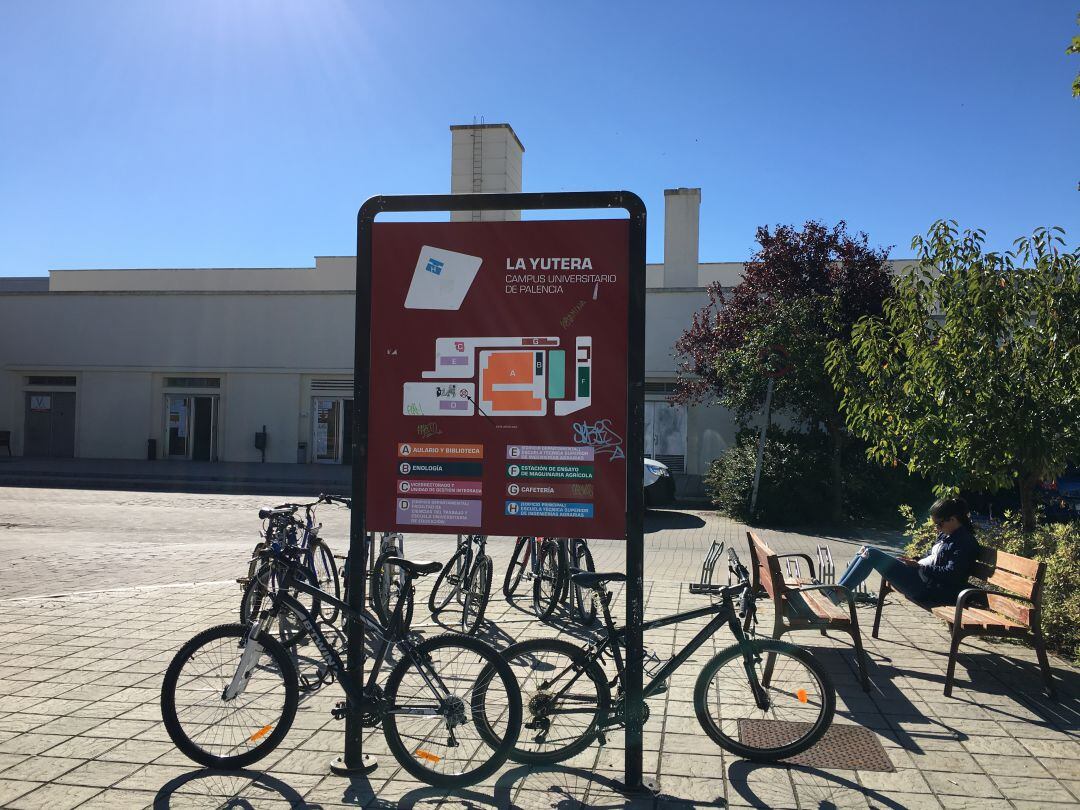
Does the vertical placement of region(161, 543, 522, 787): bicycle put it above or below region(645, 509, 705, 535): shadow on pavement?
above

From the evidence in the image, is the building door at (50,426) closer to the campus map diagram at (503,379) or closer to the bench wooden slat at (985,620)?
the campus map diagram at (503,379)

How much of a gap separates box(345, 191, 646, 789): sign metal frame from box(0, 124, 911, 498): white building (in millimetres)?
23800

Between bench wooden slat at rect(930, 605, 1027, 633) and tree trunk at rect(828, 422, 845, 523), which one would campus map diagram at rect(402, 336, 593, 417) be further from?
tree trunk at rect(828, 422, 845, 523)

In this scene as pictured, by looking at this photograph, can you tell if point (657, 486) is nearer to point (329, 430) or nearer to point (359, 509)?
point (359, 509)

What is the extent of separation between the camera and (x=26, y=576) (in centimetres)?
930

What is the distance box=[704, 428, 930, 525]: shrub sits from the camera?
15734 millimetres

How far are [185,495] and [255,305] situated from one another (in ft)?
34.0

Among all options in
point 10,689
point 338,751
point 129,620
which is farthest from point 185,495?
point 338,751

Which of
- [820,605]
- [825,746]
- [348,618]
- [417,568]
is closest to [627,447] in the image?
[417,568]

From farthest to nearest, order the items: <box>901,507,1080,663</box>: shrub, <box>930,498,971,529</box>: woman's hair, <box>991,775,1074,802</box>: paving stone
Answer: <box>930,498,971,529</box>: woman's hair < <box>901,507,1080,663</box>: shrub < <box>991,775,1074,802</box>: paving stone

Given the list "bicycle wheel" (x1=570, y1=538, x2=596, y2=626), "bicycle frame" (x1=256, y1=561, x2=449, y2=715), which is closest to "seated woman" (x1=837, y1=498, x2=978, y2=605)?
"bicycle wheel" (x1=570, y1=538, x2=596, y2=626)

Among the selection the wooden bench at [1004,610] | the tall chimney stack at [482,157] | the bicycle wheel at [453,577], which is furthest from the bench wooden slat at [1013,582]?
the tall chimney stack at [482,157]

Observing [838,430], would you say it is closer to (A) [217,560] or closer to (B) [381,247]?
(A) [217,560]

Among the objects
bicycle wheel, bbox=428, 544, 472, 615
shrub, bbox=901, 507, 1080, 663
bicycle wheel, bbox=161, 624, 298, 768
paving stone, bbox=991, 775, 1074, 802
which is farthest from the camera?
bicycle wheel, bbox=428, 544, 472, 615
